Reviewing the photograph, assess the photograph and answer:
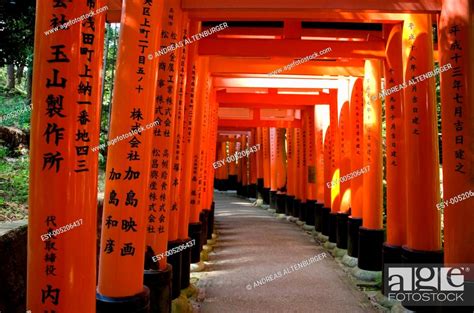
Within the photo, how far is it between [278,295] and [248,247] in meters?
3.37

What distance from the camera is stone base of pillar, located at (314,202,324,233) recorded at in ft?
33.9

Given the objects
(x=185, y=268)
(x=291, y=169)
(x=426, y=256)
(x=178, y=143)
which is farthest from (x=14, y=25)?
(x=291, y=169)

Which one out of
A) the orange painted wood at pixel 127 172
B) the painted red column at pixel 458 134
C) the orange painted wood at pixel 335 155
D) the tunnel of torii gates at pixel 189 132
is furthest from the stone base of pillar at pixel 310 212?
the orange painted wood at pixel 127 172

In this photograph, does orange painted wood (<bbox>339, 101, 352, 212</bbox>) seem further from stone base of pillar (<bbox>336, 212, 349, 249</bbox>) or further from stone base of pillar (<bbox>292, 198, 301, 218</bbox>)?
stone base of pillar (<bbox>292, 198, 301, 218</bbox>)

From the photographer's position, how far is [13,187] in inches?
241

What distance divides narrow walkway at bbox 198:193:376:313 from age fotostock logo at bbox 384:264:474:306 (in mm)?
455

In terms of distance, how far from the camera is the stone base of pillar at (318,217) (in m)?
10.3

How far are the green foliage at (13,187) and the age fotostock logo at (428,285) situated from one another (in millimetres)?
4605

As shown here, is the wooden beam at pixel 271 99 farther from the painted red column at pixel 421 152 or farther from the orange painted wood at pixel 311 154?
the painted red column at pixel 421 152

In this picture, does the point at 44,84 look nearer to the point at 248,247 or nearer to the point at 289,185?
the point at 248,247

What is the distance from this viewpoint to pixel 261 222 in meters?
12.9

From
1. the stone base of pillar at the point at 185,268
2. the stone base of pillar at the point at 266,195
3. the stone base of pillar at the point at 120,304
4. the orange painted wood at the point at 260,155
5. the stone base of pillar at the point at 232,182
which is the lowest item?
the stone base of pillar at the point at 185,268

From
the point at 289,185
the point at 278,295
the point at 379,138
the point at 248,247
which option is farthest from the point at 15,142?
the point at 289,185

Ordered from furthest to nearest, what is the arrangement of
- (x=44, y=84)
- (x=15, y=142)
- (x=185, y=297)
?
(x=15, y=142)
(x=185, y=297)
(x=44, y=84)
